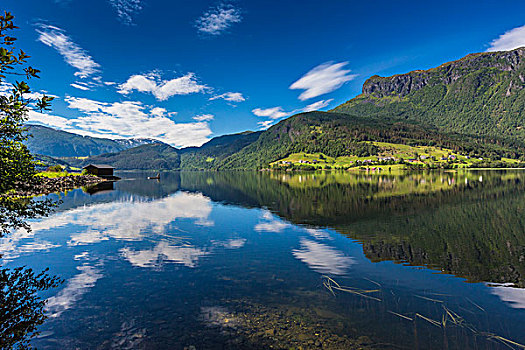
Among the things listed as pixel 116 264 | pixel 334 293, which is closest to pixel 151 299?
pixel 116 264

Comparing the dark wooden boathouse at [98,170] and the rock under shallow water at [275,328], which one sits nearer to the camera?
the rock under shallow water at [275,328]

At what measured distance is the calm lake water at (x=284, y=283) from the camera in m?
12.5

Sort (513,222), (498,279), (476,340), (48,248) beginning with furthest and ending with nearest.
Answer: (513,222) → (48,248) → (498,279) → (476,340)

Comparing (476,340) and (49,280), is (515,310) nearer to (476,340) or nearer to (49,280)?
(476,340)

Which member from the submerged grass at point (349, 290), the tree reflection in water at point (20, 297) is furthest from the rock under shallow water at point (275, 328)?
the tree reflection in water at point (20, 297)

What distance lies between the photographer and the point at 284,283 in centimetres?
1839

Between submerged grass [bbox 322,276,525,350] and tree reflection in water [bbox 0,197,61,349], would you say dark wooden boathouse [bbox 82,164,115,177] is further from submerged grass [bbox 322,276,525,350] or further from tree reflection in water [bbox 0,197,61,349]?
submerged grass [bbox 322,276,525,350]

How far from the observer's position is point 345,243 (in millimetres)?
28188

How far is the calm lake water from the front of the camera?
12.5m

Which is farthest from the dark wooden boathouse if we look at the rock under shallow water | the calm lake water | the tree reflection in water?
the rock under shallow water

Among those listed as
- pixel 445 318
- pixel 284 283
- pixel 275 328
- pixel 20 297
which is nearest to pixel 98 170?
pixel 20 297

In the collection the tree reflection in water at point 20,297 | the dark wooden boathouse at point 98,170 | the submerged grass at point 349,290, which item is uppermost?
the dark wooden boathouse at point 98,170

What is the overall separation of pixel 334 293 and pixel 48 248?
97.5 ft

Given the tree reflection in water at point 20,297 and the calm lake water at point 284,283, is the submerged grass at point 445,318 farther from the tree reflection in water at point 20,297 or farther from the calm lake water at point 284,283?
the tree reflection in water at point 20,297
